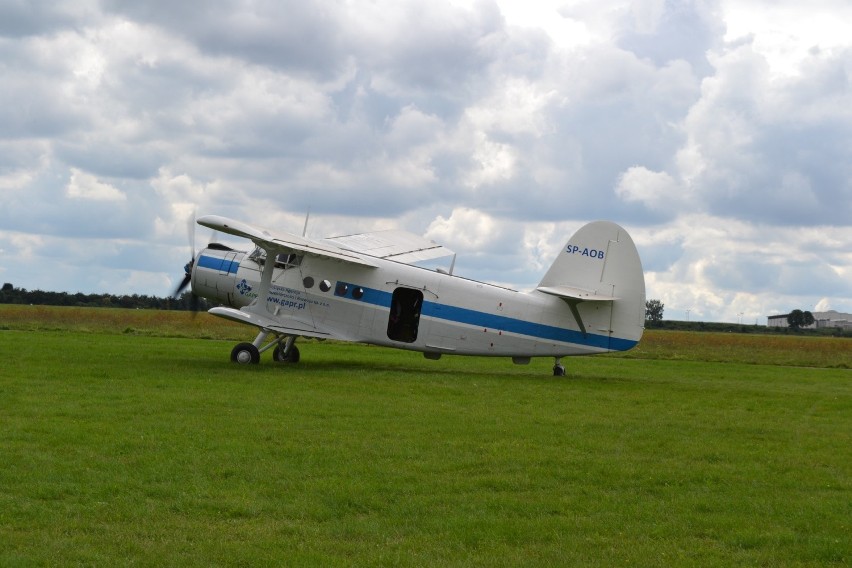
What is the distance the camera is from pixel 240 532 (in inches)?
290

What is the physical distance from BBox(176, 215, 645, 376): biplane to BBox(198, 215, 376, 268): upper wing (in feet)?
0.18

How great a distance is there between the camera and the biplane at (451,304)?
21.4 m

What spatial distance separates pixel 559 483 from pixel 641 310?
1258 centimetres

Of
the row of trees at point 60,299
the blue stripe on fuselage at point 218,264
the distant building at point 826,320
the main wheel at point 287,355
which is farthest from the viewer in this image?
the distant building at point 826,320

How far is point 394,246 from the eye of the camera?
25.5 metres

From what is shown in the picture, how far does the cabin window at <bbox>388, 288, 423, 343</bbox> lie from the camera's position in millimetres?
21828

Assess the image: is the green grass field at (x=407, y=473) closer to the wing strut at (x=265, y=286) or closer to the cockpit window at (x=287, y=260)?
the wing strut at (x=265, y=286)

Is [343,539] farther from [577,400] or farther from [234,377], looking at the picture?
[234,377]

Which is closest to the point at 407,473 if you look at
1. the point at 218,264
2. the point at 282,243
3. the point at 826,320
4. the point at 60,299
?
the point at 282,243

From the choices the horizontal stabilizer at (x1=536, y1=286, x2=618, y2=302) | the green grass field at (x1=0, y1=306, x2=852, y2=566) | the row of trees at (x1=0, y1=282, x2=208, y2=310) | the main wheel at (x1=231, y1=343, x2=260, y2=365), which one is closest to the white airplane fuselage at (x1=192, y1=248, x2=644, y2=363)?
the horizontal stabilizer at (x1=536, y1=286, x2=618, y2=302)

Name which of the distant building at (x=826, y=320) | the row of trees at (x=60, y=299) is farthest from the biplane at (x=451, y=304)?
the distant building at (x=826, y=320)

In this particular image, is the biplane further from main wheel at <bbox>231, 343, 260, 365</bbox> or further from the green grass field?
the green grass field

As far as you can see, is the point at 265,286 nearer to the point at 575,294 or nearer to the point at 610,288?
the point at 575,294

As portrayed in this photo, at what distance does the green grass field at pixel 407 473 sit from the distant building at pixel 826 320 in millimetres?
128597
